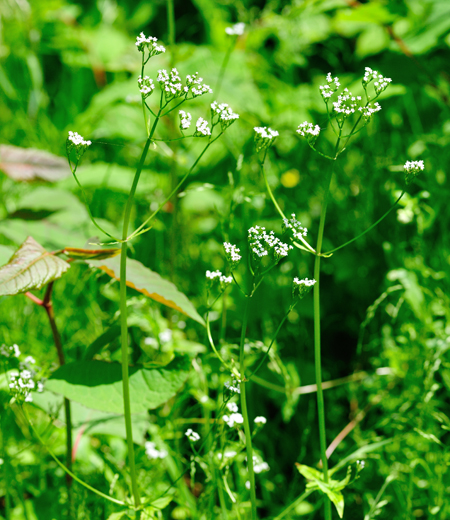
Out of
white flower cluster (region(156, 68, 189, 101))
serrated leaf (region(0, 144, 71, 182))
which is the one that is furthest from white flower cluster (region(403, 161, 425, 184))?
serrated leaf (region(0, 144, 71, 182))

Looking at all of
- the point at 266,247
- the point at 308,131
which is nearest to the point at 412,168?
the point at 308,131

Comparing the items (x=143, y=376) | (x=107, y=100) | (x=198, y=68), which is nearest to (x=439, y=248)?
(x=143, y=376)

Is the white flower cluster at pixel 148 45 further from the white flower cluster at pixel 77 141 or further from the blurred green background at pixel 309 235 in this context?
the blurred green background at pixel 309 235

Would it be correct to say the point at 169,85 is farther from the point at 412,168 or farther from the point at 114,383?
the point at 114,383

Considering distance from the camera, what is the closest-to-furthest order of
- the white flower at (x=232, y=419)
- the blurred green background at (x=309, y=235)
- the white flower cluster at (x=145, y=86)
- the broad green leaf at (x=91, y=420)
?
the white flower cluster at (x=145, y=86) < the white flower at (x=232, y=419) < the broad green leaf at (x=91, y=420) < the blurred green background at (x=309, y=235)

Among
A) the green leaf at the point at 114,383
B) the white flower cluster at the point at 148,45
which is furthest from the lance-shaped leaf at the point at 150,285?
the white flower cluster at the point at 148,45

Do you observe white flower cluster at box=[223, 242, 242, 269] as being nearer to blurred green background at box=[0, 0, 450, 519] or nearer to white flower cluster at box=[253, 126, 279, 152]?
white flower cluster at box=[253, 126, 279, 152]
